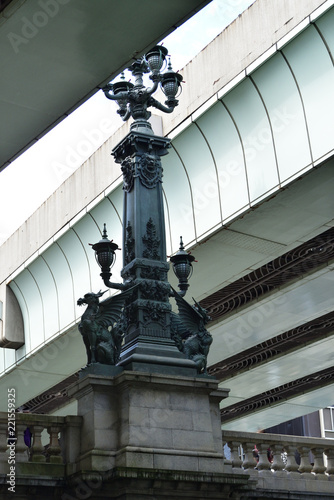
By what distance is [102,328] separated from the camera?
12602 mm

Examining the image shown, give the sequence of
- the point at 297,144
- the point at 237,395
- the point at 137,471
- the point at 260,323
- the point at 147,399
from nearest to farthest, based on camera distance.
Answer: the point at 137,471 < the point at 147,399 < the point at 297,144 < the point at 260,323 < the point at 237,395

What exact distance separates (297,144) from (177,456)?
25.8ft

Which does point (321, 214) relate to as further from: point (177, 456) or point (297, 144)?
point (177, 456)

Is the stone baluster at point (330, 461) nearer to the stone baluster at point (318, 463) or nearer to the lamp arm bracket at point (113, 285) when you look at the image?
the stone baluster at point (318, 463)

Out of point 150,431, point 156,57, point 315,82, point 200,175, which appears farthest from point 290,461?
point 200,175

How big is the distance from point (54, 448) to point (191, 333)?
2.74 meters

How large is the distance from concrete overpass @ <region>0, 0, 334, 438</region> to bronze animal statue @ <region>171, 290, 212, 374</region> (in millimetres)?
5051

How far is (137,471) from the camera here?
11.3 m

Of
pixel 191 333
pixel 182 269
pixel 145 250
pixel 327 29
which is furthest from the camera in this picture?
Answer: pixel 327 29

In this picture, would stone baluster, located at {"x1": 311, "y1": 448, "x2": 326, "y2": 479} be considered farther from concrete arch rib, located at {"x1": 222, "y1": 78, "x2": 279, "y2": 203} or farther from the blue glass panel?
the blue glass panel

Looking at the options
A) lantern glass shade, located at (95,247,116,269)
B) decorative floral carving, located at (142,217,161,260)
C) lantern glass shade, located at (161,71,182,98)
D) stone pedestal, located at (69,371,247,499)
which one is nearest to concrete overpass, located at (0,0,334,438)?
lantern glass shade, located at (161,71,182,98)


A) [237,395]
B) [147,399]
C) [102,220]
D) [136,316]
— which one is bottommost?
[147,399]

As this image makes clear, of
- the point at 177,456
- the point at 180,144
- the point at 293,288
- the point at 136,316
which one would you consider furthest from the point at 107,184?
the point at 177,456

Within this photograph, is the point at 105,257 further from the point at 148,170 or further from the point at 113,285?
the point at 148,170
